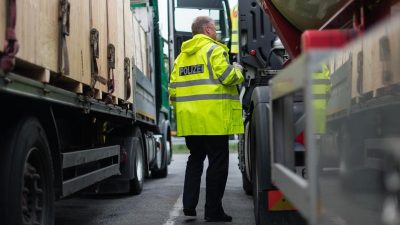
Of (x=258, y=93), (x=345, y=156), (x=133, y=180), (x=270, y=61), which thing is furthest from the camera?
(x=133, y=180)

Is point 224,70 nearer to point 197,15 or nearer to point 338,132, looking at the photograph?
point 338,132

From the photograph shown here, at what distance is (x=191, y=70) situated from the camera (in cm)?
562

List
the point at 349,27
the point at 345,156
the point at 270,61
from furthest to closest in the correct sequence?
the point at 270,61
the point at 349,27
the point at 345,156

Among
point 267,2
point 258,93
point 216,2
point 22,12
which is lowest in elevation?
point 258,93

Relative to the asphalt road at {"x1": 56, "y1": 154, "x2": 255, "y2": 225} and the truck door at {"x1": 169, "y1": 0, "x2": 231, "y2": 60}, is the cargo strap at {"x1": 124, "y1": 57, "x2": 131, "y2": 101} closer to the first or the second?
the asphalt road at {"x1": 56, "y1": 154, "x2": 255, "y2": 225}

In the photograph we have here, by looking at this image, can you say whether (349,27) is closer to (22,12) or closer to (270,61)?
(22,12)

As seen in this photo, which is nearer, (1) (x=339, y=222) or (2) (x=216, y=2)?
(1) (x=339, y=222)

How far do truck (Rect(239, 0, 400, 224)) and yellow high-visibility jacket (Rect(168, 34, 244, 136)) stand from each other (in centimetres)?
135

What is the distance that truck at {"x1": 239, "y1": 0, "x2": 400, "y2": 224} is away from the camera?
2010 mm

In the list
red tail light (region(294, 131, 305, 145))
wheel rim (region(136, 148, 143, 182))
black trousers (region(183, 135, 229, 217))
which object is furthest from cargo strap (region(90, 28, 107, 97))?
wheel rim (region(136, 148, 143, 182))

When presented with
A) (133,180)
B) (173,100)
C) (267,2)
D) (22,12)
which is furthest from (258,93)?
(133,180)

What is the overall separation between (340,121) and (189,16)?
25.3 ft

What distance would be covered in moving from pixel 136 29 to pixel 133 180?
6.85 ft

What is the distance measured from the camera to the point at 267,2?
4824mm
